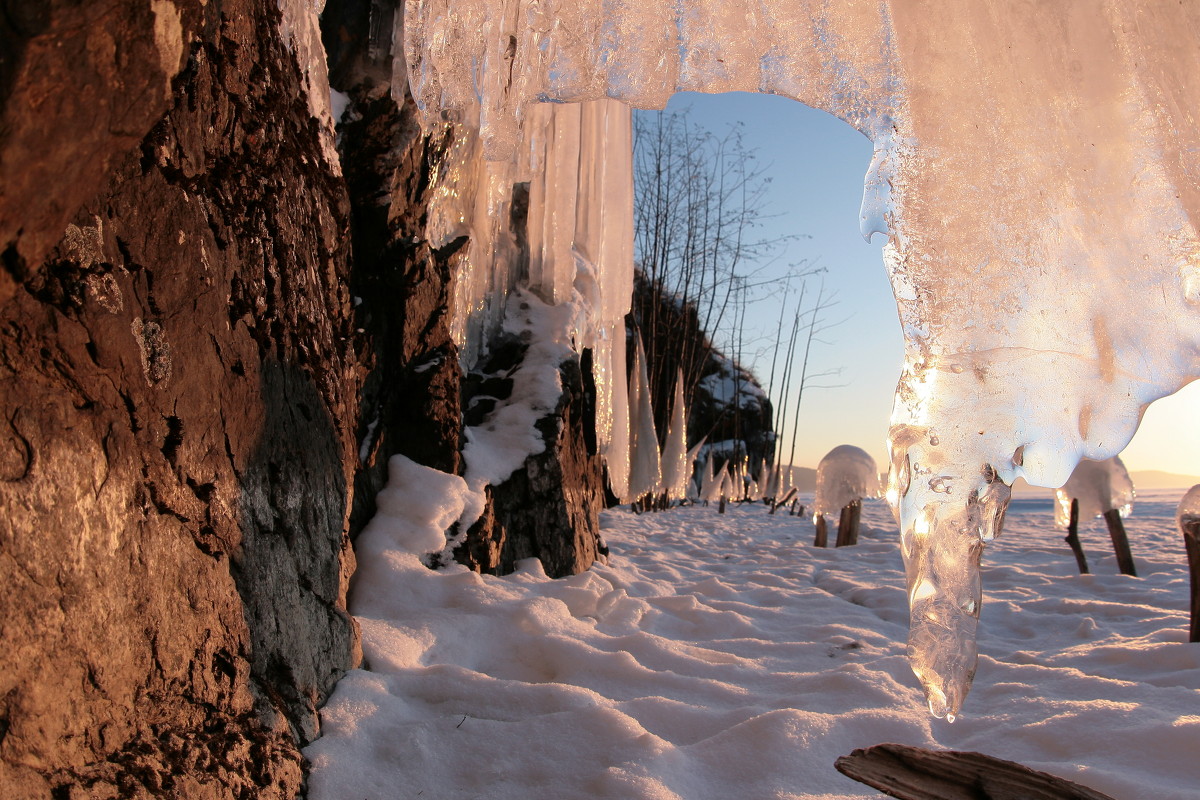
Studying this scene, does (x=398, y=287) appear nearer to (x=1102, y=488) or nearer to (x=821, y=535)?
(x=1102, y=488)

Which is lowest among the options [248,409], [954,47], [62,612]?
[62,612]

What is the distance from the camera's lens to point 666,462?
31.0 ft

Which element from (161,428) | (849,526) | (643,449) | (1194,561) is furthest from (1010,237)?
(643,449)

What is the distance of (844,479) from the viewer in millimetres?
6312

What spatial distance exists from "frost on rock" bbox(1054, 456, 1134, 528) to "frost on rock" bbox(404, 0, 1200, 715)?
13.0 ft

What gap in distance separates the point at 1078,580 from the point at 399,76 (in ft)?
13.5

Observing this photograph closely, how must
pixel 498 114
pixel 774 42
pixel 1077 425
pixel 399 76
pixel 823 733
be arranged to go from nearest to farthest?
pixel 1077 425, pixel 774 42, pixel 823 733, pixel 498 114, pixel 399 76

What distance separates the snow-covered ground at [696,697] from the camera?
1272 mm

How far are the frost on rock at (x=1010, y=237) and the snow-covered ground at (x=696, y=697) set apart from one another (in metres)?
0.42

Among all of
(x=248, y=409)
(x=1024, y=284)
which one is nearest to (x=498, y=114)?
(x=248, y=409)

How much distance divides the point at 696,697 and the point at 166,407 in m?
1.25

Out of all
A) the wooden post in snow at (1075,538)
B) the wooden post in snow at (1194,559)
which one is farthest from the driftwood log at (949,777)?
the wooden post in snow at (1075,538)

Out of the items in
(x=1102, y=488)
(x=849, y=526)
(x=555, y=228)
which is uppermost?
(x=555, y=228)

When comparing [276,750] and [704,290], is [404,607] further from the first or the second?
[704,290]
